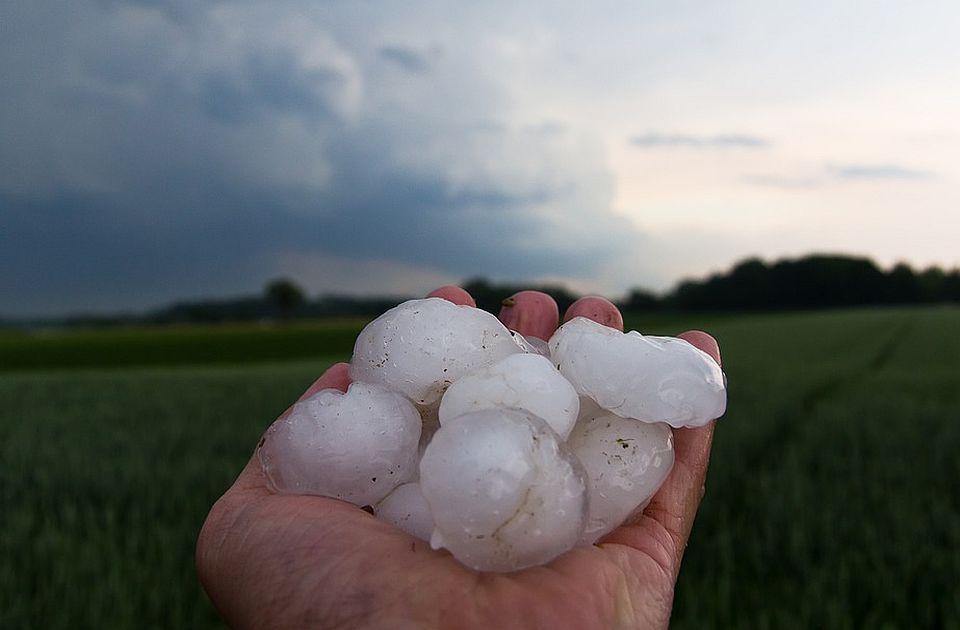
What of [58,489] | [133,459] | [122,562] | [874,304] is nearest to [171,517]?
[122,562]

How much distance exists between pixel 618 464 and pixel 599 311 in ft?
2.02

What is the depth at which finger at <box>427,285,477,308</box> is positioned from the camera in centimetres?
199

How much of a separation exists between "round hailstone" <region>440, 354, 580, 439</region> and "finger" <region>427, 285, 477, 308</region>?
0.52 metres

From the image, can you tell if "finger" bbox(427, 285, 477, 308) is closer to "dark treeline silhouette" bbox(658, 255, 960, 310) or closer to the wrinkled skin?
the wrinkled skin

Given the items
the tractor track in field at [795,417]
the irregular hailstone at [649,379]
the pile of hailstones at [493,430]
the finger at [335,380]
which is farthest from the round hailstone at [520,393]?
the tractor track in field at [795,417]

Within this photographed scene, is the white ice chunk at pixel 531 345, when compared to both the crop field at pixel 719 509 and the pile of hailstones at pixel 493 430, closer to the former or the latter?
the pile of hailstones at pixel 493 430

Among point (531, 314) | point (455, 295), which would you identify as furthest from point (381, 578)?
point (531, 314)

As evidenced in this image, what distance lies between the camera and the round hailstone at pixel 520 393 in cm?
140

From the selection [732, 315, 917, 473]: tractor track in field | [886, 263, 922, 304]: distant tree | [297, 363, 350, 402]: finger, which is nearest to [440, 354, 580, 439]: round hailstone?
[297, 363, 350, 402]: finger

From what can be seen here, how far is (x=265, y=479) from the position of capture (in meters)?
1.55

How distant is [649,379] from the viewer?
153cm

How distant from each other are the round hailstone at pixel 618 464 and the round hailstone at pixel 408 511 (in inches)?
11.8

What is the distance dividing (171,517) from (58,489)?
3.64ft

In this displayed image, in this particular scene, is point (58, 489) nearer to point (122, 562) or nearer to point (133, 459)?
point (133, 459)
